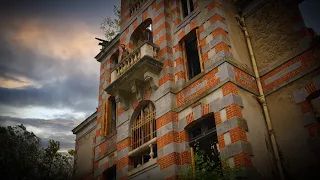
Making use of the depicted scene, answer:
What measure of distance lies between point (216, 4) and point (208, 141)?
592 centimetres

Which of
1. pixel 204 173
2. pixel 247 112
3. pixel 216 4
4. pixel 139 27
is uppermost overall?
pixel 139 27

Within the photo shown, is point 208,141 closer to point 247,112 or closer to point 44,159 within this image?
point 247,112

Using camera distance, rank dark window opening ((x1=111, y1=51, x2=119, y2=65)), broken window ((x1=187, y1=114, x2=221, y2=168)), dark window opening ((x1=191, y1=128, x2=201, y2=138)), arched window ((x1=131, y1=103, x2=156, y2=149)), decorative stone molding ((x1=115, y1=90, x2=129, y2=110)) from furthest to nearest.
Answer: dark window opening ((x1=111, y1=51, x2=119, y2=65))
decorative stone molding ((x1=115, y1=90, x2=129, y2=110))
arched window ((x1=131, y1=103, x2=156, y2=149))
dark window opening ((x1=191, y1=128, x2=201, y2=138))
broken window ((x1=187, y1=114, x2=221, y2=168))

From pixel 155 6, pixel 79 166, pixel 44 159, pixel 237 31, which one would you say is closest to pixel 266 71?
pixel 237 31

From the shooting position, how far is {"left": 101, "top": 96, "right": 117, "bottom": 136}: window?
16453 millimetres

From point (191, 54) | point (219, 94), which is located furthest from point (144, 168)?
point (191, 54)

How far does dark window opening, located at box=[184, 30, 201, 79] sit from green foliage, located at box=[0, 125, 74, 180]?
16.3 m

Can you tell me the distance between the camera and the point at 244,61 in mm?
12305

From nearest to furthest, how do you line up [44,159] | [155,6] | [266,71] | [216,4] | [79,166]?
[266,71] < [216,4] < [155,6] < [79,166] < [44,159]

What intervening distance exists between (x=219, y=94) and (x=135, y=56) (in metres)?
5.17

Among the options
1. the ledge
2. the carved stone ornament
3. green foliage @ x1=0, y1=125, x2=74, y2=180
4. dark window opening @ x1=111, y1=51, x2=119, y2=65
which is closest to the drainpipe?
the carved stone ornament

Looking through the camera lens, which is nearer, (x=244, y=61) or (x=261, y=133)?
(x=261, y=133)

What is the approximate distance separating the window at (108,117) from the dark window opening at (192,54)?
589cm

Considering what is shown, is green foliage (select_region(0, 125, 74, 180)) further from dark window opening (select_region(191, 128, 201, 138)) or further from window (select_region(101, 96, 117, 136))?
dark window opening (select_region(191, 128, 201, 138))
